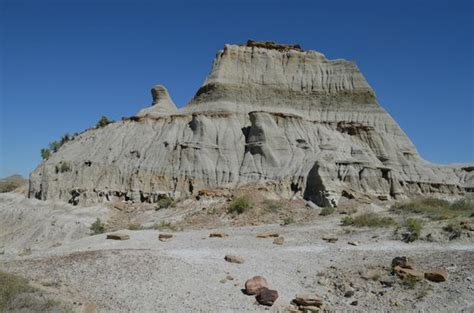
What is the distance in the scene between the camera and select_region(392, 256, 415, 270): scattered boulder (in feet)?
45.4

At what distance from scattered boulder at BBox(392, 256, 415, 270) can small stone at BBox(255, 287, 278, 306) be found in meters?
4.24

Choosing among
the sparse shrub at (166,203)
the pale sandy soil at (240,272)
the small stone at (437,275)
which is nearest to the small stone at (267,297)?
the pale sandy soil at (240,272)

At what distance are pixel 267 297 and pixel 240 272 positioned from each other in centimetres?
218

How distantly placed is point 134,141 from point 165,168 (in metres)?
6.09

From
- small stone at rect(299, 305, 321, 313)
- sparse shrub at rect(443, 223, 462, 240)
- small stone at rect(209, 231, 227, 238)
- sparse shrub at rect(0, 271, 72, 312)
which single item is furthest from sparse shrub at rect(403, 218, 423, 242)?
sparse shrub at rect(0, 271, 72, 312)

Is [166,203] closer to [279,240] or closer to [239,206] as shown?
[239,206]

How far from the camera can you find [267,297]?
39.2ft

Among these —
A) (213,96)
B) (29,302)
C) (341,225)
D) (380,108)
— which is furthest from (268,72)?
(29,302)

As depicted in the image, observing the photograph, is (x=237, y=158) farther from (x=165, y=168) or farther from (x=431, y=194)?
(x=431, y=194)

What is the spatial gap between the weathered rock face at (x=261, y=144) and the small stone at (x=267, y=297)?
19.7 m

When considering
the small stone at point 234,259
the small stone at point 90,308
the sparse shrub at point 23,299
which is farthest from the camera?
the small stone at point 234,259

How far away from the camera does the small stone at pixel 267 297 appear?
11.8 meters

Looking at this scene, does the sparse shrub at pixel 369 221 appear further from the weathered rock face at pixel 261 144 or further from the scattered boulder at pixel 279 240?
the weathered rock face at pixel 261 144

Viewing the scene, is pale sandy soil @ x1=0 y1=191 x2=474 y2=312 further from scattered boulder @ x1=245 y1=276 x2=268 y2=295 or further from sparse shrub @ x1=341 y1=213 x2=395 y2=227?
sparse shrub @ x1=341 y1=213 x2=395 y2=227
